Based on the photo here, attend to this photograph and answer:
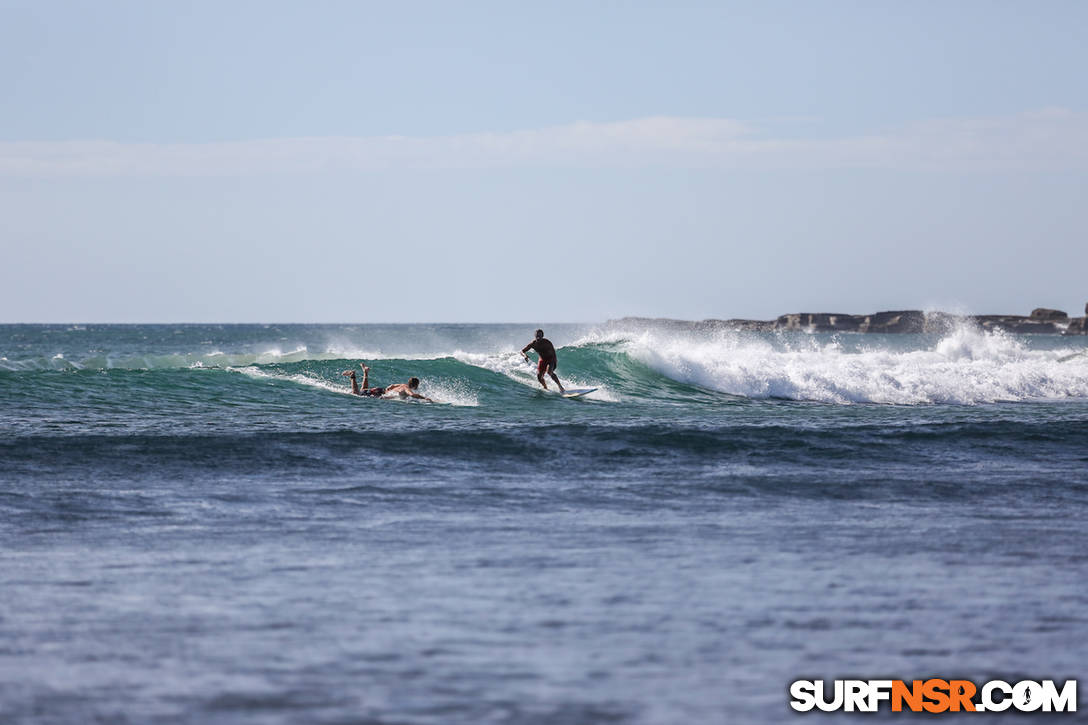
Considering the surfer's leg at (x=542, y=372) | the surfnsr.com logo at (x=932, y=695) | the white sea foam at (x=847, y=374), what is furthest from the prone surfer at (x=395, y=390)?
the surfnsr.com logo at (x=932, y=695)

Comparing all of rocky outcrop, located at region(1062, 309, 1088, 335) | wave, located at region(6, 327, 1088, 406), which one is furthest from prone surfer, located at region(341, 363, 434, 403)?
rocky outcrop, located at region(1062, 309, 1088, 335)

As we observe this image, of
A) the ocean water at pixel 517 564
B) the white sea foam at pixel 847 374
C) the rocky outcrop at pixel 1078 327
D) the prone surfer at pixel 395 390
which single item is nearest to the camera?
the ocean water at pixel 517 564

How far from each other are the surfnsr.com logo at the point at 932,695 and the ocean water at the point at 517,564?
14 cm

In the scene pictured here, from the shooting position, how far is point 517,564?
29.1 ft

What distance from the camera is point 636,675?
6.13m

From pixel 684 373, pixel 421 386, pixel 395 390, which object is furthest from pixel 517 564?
pixel 684 373

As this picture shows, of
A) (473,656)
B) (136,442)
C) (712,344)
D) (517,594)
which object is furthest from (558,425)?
(712,344)

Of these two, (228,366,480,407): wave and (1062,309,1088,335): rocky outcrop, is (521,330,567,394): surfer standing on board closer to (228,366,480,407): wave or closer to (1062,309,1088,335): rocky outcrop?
(228,366,480,407): wave

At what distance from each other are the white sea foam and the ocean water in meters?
10.2

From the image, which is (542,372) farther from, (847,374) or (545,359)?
(847,374)

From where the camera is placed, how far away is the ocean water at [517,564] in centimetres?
603

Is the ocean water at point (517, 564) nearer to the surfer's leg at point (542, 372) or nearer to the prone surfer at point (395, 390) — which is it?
the prone surfer at point (395, 390)

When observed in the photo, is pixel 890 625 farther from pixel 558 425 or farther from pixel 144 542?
pixel 558 425

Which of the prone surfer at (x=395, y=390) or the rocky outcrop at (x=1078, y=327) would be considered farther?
the rocky outcrop at (x=1078, y=327)
